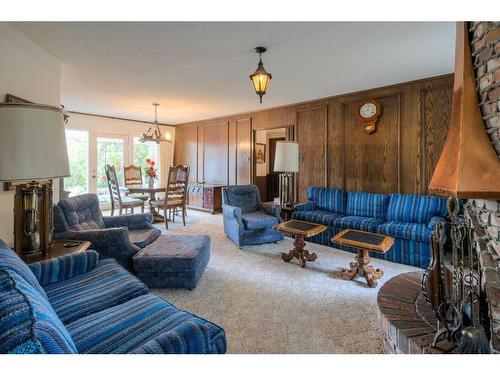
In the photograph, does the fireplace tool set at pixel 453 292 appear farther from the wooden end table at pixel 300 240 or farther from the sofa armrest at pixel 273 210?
the sofa armrest at pixel 273 210

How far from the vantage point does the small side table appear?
1.78 metres

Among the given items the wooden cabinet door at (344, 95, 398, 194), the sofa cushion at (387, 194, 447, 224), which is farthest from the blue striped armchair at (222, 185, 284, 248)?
the sofa cushion at (387, 194, 447, 224)

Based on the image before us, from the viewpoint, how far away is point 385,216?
152 inches

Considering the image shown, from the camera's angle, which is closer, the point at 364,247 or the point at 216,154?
the point at 364,247

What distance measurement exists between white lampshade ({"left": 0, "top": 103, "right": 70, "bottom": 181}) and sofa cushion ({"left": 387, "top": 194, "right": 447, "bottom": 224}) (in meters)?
3.78

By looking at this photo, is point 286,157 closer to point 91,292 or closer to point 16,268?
point 91,292

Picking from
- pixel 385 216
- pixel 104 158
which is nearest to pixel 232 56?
pixel 385 216

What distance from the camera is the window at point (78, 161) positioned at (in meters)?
6.16

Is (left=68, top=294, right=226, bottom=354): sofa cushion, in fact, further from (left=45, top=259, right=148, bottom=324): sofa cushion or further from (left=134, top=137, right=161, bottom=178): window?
(left=134, top=137, right=161, bottom=178): window

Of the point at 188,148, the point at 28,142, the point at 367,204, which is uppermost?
the point at 188,148

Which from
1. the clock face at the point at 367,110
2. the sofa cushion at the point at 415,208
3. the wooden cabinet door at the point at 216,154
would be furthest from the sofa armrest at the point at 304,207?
the wooden cabinet door at the point at 216,154

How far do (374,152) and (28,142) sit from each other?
14.1ft

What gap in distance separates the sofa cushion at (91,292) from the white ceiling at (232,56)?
6.57ft

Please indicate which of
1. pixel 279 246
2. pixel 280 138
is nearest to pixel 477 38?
pixel 279 246
